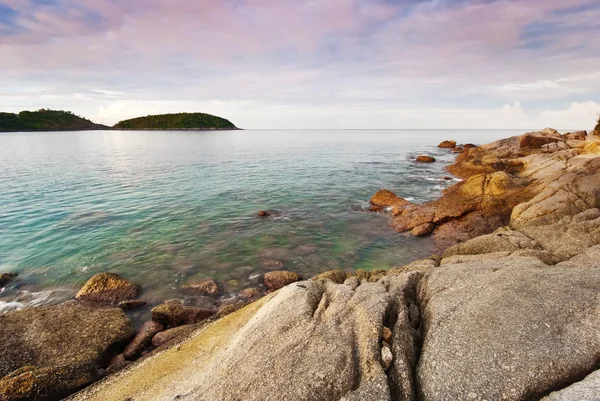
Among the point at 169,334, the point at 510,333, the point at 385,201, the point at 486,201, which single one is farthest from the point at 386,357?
the point at 385,201

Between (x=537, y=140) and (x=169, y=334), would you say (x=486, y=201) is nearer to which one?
(x=169, y=334)

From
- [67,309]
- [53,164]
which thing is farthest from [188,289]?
[53,164]

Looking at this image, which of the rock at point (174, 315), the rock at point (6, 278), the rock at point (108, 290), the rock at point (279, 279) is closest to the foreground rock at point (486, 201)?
the rock at point (279, 279)

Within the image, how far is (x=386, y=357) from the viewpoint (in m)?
6.71

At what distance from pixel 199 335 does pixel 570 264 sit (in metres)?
13.6

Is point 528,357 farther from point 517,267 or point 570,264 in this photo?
point 570,264

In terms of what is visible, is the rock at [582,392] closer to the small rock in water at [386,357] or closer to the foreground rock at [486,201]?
the small rock in water at [386,357]

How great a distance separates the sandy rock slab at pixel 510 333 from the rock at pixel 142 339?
34.1 feet

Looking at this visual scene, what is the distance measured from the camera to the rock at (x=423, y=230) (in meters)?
22.3

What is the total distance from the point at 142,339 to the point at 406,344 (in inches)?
403

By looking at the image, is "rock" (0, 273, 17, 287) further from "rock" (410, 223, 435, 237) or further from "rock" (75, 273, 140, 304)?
"rock" (410, 223, 435, 237)

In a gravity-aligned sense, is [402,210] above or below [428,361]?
below

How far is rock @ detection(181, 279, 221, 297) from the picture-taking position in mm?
15797

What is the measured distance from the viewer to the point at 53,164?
59.5 m
